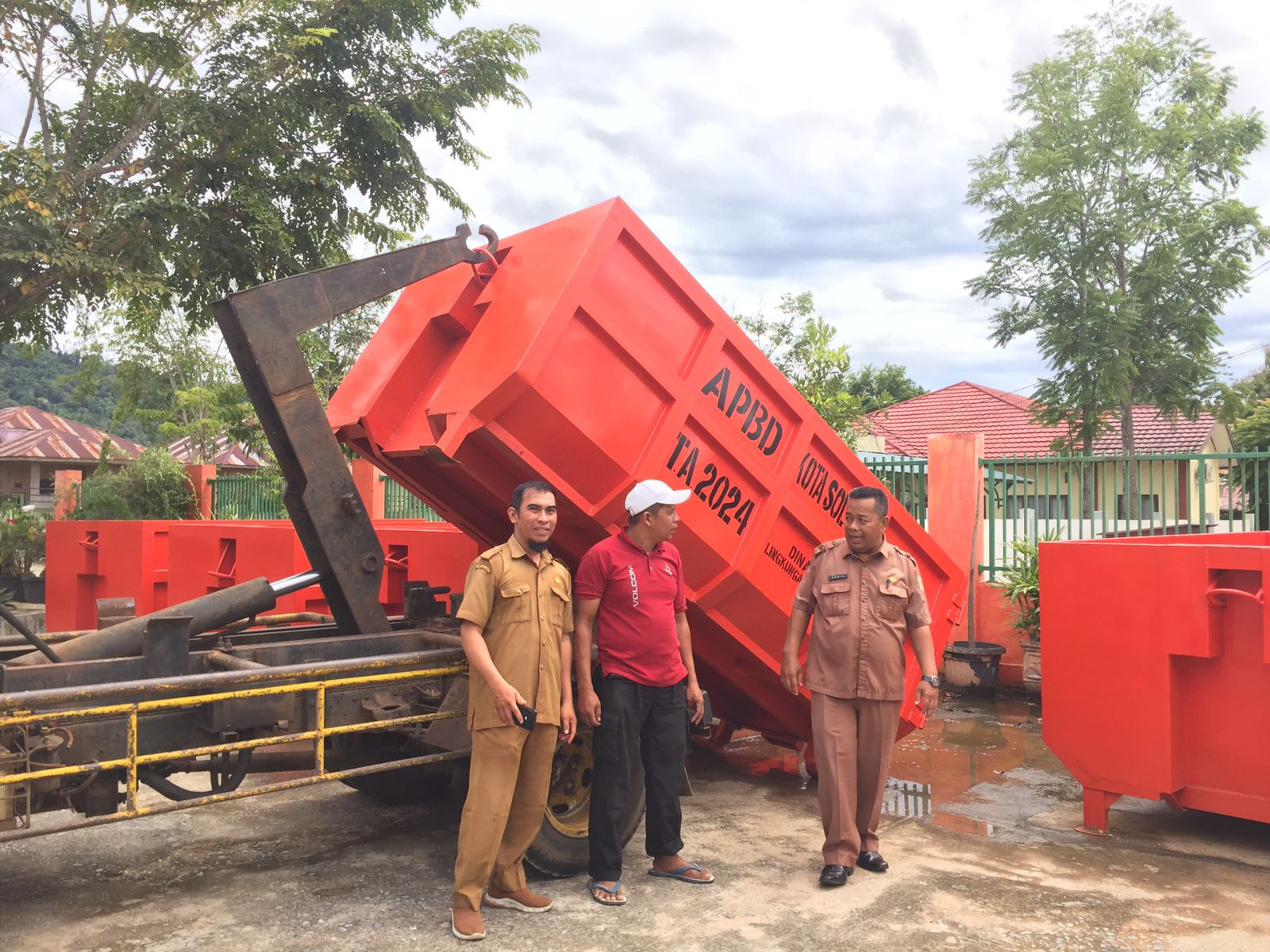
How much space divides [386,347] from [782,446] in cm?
200

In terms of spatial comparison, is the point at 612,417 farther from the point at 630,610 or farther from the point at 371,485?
the point at 371,485

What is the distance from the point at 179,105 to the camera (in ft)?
39.3

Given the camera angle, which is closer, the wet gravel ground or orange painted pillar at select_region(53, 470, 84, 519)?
the wet gravel ground

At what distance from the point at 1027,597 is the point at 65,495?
15801 millimetres

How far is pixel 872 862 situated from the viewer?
13.9 feet

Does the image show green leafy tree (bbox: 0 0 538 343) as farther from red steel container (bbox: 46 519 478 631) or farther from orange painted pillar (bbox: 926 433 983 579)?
orange painted pillar (bbox: 926 433 983 579)

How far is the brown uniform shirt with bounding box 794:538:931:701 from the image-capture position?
4234mm

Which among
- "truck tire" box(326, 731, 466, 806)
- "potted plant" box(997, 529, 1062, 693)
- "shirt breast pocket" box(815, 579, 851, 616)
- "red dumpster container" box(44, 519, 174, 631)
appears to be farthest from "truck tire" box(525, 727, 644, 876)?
"red dumpster container" box(44, 519, 174, 631)

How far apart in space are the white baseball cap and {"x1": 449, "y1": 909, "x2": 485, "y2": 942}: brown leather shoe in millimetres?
1611

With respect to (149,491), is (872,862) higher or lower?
lower

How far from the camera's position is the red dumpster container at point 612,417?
13.3ft

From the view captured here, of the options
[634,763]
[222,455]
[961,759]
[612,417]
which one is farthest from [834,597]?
[222,455]

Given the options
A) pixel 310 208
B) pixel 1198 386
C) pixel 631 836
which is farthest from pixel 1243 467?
pixel 310 208

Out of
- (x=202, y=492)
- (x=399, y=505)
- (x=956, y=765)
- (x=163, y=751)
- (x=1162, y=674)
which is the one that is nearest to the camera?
(x=163, y=751)
